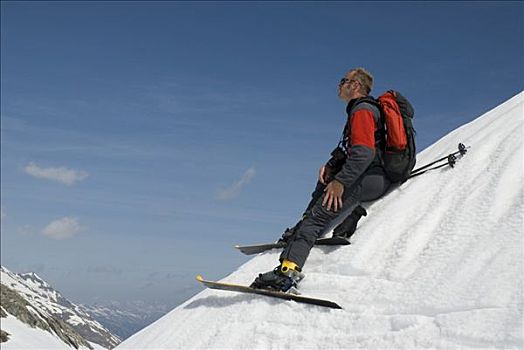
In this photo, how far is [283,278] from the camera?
6.70 metres

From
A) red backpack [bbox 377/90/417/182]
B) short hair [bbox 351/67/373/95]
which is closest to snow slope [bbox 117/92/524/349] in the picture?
red backpack [bbox 377/90/417/182]

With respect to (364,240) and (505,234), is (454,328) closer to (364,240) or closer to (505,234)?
(505,234)

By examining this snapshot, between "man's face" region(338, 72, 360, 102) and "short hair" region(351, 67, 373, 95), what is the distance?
2.2 inches

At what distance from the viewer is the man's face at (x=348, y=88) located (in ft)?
25.5

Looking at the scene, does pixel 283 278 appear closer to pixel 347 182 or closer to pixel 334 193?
pixel 334 193

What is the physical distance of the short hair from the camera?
307 inches

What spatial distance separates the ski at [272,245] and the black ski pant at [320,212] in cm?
15

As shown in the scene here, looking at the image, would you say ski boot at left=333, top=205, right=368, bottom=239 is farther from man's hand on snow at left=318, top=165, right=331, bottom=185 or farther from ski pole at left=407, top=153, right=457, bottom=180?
ski pole at left=407, top=153, right=457, bottom=180

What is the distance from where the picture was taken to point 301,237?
7102mm

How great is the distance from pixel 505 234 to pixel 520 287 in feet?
2.99

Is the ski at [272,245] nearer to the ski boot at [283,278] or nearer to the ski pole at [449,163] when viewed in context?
the ski boot at [283,278]

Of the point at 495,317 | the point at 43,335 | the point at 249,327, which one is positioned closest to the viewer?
the point at 495,317

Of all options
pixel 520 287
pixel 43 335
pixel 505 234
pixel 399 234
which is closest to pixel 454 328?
pixel 520 287

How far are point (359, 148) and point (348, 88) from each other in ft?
3.97
